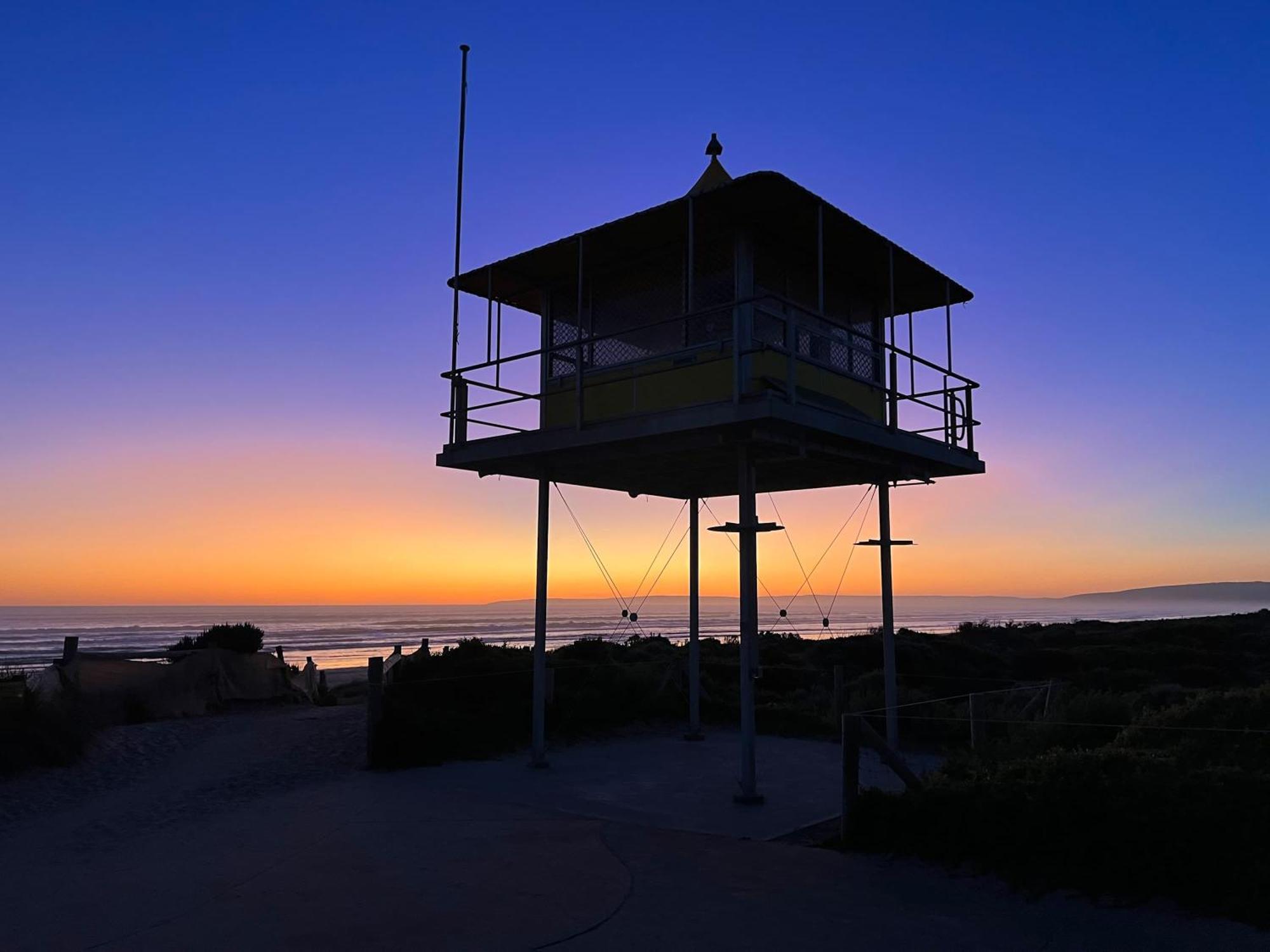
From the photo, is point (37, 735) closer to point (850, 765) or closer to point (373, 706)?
point (373, 706)

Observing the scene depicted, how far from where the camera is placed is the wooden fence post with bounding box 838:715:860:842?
8.76 meters

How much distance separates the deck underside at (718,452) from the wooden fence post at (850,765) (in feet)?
10.5

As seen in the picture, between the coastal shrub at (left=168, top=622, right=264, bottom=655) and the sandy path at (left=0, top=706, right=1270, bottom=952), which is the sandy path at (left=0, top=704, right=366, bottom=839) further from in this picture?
the coastal shrub at (left=168, top=622, right=264, bottom=655)

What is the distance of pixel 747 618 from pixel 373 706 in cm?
566

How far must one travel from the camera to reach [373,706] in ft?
43.7

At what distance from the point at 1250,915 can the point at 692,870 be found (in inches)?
156

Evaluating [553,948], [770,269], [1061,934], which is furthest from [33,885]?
[770,269]

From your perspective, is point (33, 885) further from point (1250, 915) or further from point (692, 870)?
point (1250, 915)

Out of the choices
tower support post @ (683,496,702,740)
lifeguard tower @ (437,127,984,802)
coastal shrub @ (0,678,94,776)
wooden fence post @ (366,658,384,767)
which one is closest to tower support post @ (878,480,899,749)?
lifeguard tower @ (437,127,984,802)

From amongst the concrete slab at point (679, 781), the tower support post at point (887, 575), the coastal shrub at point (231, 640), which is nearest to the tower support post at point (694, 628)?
the concrete slab at point (679, 781)

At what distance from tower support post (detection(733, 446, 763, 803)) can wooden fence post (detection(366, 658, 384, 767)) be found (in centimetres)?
523

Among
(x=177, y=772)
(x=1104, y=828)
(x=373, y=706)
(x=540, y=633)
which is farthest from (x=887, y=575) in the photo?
(x=177, y=772)

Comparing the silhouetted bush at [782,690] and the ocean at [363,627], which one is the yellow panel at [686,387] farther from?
the ocean at [363,627]

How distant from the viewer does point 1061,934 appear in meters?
6.38
